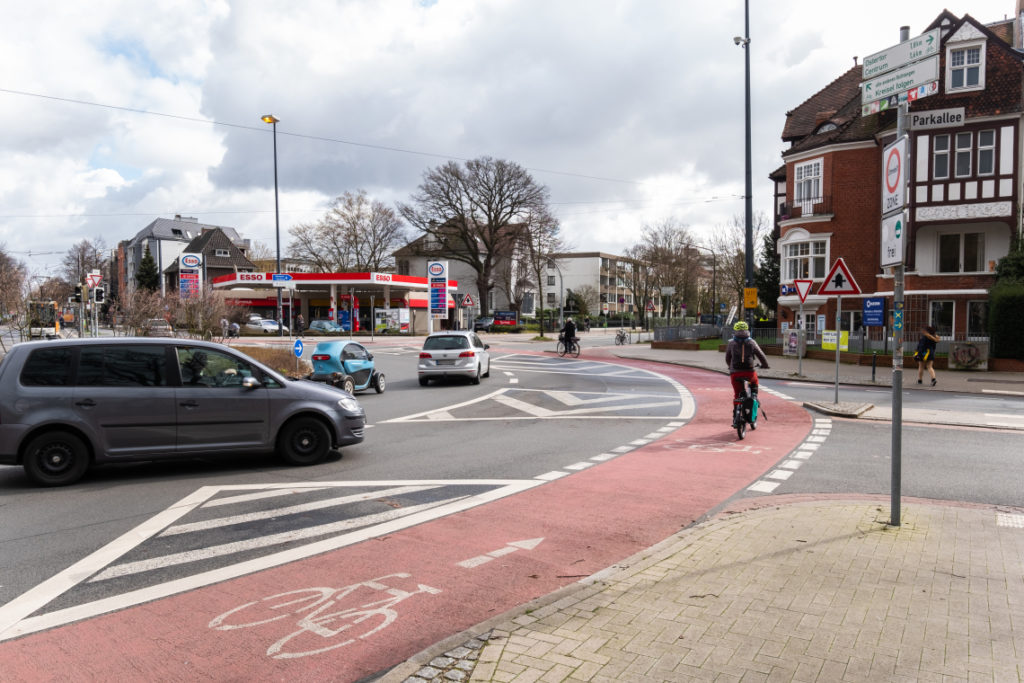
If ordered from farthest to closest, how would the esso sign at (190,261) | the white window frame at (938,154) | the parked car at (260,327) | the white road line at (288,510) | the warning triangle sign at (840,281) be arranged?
the esso sign at (190,261) < the parked car at (260,327) < the white window frame at (938,154) < the warning triangle sign at (840,281) < the white road line at (288,510)

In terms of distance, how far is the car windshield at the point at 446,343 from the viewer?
20703 millimetres

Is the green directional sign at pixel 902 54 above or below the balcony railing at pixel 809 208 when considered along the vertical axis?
below

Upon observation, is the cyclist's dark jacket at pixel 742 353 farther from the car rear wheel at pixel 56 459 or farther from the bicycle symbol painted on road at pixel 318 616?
the car rear wheel at pixel 56 459

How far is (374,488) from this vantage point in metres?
7.71

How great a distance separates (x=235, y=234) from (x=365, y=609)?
11029 cm

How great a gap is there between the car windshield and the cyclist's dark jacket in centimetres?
1044

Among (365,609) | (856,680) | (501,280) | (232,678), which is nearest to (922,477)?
(856,680)

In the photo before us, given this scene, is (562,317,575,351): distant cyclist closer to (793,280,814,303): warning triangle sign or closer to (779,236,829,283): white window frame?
(779,236,829,283): white window frame

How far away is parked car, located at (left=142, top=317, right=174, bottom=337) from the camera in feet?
78.7

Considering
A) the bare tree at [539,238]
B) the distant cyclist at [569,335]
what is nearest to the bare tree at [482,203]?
the bare tree at [539,238]

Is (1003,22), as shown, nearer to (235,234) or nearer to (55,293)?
(55,293)

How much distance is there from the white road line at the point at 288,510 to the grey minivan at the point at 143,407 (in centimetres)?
190

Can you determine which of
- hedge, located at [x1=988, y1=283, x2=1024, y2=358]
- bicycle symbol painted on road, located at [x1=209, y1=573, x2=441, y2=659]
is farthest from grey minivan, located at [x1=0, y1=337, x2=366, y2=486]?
hedge, located at [x1=988, y1=283, x2=1024, y2=358]

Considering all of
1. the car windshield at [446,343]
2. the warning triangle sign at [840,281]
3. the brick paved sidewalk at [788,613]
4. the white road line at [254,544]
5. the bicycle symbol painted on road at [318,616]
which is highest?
the warning triangle sign at [840,281]
